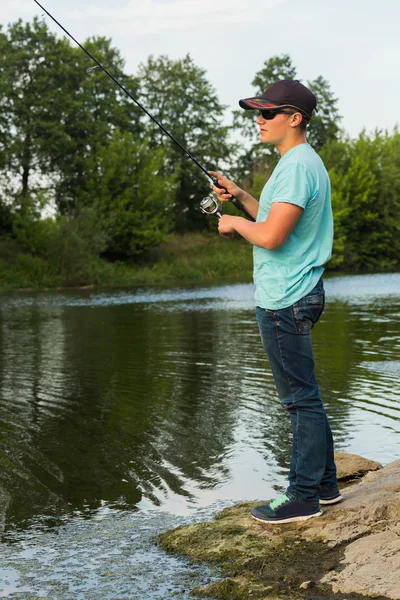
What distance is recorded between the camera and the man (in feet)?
13.1

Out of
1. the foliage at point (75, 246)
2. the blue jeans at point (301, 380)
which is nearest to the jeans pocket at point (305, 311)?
the blue jeans at point (301, 380)

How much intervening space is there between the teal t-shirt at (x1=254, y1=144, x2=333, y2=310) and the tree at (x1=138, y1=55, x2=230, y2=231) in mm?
59682

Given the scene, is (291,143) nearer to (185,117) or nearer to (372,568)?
(372,568)

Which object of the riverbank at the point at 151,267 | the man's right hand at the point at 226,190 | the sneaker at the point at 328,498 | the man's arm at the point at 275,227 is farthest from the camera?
the riverbank at the point at 151,267

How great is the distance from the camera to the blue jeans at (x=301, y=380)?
403 cm

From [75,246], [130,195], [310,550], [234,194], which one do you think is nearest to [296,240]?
[234,194]

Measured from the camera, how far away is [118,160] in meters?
53.2

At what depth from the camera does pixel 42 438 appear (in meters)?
6.84

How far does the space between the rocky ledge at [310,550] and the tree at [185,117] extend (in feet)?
196

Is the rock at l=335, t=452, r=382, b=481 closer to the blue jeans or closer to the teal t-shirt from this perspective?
the blue jeans

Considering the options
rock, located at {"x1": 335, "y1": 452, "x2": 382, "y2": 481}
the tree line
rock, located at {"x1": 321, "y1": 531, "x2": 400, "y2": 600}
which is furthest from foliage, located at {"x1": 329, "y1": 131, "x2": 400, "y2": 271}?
rock, located at {"x1": 321, "y1": 531, "x2": 400, "y2": 600}

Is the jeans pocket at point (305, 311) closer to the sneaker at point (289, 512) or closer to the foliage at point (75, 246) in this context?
the sneaker at point (289, 512)

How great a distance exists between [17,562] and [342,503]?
151 cm

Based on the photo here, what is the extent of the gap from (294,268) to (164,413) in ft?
13.6
